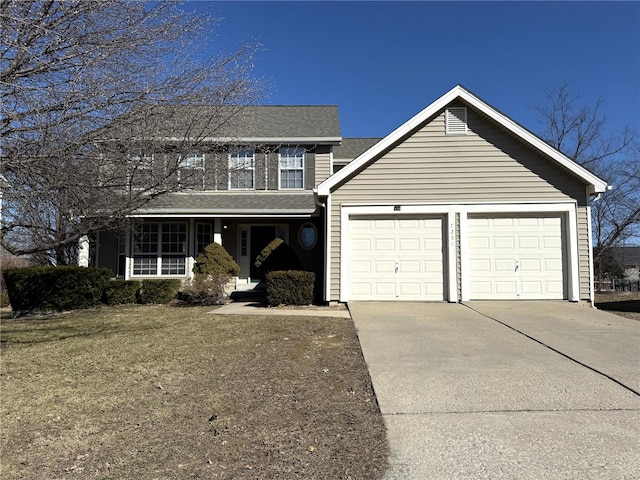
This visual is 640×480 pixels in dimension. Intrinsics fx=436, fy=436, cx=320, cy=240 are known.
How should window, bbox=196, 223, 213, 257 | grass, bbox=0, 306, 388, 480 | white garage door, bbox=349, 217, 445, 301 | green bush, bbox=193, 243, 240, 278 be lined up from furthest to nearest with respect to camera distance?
1. window, bbox=196, 223, 213, 257
2. green bush, bbox=193, 243, 240, 278
3. white garage door, bbox=349, 217, 445, 301
4. grass, bbox=0, 306, 388, 480

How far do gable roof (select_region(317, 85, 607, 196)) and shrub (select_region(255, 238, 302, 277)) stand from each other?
3.20 m

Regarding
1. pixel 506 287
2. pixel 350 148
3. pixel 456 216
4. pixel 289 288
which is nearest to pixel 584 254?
pixel 506 287

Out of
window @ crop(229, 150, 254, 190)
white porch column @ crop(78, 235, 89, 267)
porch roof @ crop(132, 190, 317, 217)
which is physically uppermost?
window @ crop(229, 150, 254, 190)

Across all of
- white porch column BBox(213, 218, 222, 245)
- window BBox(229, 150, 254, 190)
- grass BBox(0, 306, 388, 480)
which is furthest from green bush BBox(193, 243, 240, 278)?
grass BBox(0, 306, 388, 480)

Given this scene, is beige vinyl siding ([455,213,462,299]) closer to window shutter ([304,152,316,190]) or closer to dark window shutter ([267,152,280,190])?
window shutter ([304,152,316,190])

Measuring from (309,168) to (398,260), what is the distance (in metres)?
6.04

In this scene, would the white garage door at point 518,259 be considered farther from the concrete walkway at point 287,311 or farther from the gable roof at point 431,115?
the concrete walkway at point 287,311

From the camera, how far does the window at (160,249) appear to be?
15.2 metres

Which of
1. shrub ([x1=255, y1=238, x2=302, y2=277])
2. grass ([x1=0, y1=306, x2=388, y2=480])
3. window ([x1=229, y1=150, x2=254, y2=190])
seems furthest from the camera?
window ([x1=229, y1=150, x2=254, y2=190])

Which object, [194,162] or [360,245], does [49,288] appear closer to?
[194,162]

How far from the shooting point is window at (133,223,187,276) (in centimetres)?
1523

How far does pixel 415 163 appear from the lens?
1112 cm

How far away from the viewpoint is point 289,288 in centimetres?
1095

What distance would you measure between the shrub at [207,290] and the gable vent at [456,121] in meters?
7.31
